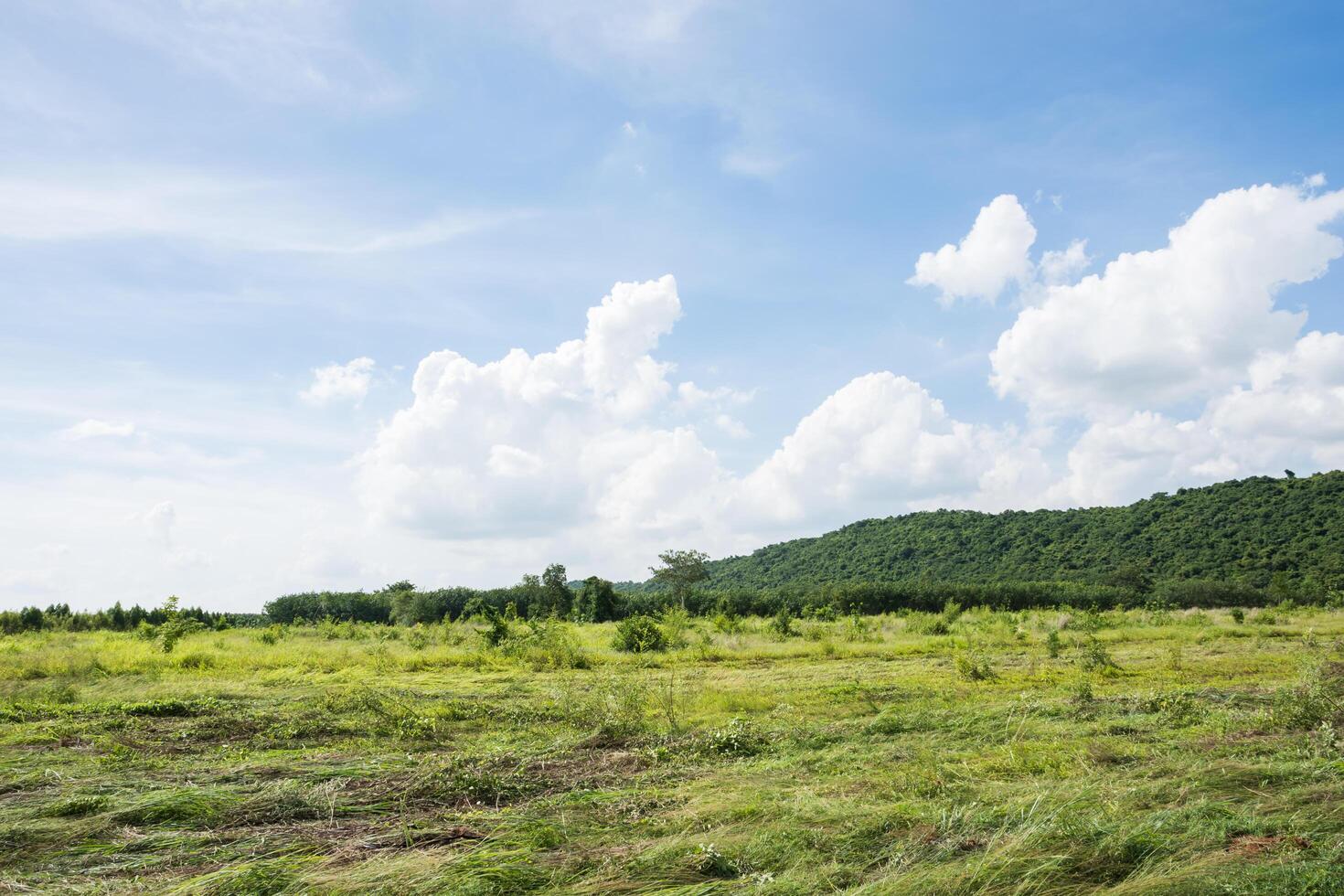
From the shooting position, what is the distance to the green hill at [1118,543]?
58781 mm

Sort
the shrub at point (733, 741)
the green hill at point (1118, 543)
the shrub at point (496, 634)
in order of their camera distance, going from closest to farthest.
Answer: the shrub at point (733, 741), the shrub at point (496, 634), the green hill at point (1118, 543)

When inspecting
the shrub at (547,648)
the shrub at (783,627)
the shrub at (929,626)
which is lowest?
the shrub at (929,626)

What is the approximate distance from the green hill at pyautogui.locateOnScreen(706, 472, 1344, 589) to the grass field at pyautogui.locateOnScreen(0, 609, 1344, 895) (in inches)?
1926

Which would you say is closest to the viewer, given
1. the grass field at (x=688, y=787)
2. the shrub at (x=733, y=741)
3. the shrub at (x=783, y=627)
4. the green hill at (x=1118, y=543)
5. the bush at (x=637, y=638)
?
the grass field at (x=688, y=787)

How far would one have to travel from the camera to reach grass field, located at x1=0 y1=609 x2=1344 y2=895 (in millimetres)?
4625

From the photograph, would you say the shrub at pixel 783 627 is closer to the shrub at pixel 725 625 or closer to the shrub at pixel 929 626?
the shrub at pixel 725 625

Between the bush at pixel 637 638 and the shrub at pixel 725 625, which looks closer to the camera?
the bush at pixel 637 638

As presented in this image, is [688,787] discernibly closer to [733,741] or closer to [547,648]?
[733,741]

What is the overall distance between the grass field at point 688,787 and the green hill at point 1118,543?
48932 millimetres

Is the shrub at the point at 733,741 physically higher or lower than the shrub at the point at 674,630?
higher

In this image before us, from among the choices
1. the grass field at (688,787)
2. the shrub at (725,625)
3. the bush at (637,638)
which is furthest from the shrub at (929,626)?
the grass field at (688,787)

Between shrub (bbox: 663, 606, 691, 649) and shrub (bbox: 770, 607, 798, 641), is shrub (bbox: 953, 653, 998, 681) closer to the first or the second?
shrub (bbox: 663, 606, 691, 649)

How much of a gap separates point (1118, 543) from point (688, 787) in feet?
256

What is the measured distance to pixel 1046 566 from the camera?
70.9 m
